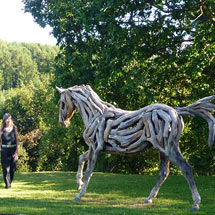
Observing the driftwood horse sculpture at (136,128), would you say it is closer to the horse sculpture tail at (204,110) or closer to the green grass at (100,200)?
the horse sculpture tail at (204,110)

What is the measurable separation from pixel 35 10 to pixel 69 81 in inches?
179

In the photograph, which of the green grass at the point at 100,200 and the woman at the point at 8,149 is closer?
the green grass at the point at 100,200

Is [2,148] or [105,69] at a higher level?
[105,69]

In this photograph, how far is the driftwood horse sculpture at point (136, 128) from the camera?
366 inches

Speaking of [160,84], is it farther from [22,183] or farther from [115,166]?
[115,166]

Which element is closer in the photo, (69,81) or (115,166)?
Result: (69,81)

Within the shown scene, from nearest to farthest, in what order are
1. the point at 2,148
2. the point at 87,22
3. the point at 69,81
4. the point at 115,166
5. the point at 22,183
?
the point at 2,148 → the point at 22,183 → the point at 87,22 → the point at 69,81 → the point at 115,166

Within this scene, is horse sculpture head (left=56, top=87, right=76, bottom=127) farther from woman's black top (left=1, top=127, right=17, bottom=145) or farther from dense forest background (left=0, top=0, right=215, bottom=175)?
dense forest background (left=0, top=0, right=215, bottom=175)

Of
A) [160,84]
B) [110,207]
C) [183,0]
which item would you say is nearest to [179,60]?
[160,84]

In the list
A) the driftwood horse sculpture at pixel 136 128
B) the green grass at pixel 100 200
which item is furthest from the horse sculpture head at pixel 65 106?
the green grass at pixel 100 200

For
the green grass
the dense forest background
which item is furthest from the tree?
the green grass

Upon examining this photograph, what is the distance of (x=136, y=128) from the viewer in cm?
991

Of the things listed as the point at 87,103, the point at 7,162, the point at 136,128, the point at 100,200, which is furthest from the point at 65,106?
the point at 7,162

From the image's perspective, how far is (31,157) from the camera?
3972cm
